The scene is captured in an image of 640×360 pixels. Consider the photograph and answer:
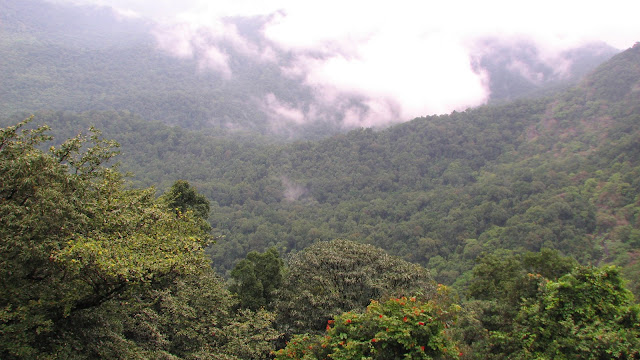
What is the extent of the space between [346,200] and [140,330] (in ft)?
273

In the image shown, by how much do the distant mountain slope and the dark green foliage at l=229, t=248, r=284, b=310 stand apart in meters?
28.0

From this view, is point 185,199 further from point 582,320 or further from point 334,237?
point 334,237

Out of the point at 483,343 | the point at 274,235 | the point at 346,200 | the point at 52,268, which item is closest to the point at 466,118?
the point at 346,200

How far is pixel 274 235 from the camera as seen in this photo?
7506cm

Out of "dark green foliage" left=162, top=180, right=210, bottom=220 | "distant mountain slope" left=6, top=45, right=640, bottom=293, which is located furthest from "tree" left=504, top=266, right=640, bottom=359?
"distant mountain slope" left=6, top=45, right=640, bottom=293

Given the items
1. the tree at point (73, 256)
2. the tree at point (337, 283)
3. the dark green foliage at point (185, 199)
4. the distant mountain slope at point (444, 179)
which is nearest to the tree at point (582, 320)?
the tree at point (337, 283)

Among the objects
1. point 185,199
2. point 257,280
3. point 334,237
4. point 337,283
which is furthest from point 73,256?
point 334,237

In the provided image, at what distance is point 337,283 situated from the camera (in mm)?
17953

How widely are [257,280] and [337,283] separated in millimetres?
4673

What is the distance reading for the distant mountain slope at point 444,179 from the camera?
52062 mm

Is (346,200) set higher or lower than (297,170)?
lower

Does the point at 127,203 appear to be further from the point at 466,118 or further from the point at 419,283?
the point at 466,118

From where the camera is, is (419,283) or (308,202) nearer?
(419,283)

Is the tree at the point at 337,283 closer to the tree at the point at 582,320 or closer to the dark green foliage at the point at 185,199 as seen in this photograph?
the tree at the point at 582,320
